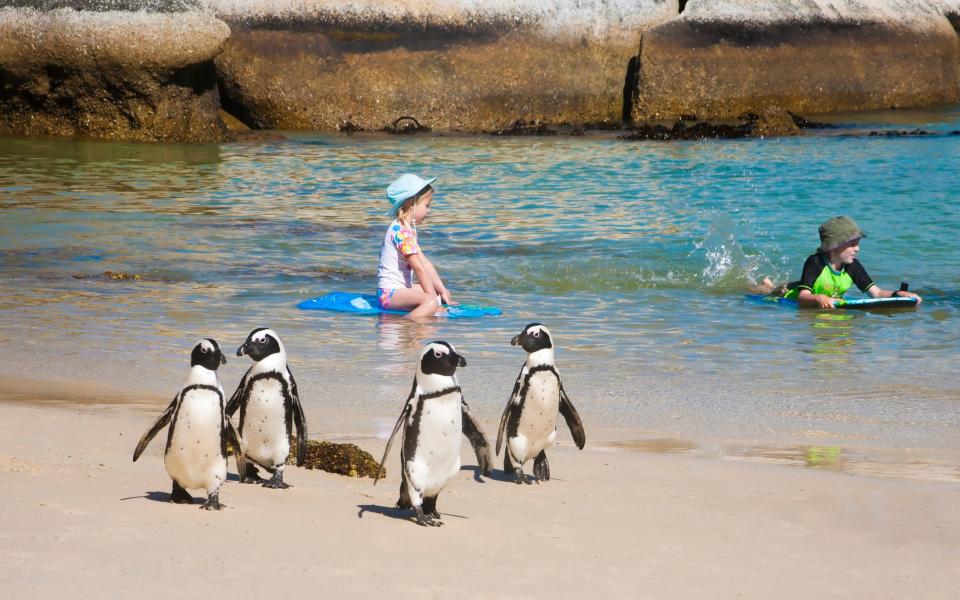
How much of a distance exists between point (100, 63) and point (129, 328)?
42.1ft

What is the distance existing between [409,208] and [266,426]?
4.68 metres

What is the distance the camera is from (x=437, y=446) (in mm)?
4758

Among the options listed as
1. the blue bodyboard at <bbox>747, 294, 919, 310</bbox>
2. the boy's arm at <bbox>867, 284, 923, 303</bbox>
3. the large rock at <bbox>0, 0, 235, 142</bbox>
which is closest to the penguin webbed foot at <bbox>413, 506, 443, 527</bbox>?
the blue bodyboard at <bbox>747, 294, 919, 310</bbox>

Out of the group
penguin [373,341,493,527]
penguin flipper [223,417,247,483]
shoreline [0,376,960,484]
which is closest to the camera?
penguin [373,341,493,527]

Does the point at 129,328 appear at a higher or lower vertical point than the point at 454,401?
lower

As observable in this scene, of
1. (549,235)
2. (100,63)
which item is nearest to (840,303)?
(549,235)

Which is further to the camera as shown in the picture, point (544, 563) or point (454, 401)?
point (454, 401)

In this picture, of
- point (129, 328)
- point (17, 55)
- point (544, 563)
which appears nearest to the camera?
point (544, 563)

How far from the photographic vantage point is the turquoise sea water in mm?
7234

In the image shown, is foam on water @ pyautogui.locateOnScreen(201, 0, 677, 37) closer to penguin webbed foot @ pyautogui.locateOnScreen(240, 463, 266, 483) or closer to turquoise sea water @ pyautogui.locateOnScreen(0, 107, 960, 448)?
turquoise sea water @ pyautogui.locateOnScreen(0, 107, 960, 448)

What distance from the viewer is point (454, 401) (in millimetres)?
4848

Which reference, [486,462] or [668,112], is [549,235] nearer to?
[486,462]

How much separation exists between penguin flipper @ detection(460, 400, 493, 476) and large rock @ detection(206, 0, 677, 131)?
18.2 meters

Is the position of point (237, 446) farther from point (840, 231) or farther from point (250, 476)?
point (840, 231)
